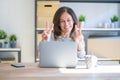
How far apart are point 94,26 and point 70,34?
1.49m

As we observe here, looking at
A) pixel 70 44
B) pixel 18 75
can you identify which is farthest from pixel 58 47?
pixel 18 75

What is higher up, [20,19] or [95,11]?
[95,11]

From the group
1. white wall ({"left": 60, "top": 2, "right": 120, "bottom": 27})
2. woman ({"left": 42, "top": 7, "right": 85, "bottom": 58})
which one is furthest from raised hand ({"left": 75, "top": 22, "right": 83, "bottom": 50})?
white wall ({"left": 60, "top": 2, "right": 120, "bottom": 27})

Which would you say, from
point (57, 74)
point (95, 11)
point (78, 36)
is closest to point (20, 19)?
point (95, 11)

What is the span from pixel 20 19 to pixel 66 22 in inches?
65.7

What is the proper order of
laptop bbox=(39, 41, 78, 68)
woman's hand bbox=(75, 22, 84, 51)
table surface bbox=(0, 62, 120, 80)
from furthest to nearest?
1. woman's hand bbox=(75, 22, 84, 51)
2. laptop bbox=(39, 41, 78, 68)
3. table surface bbox=(0, 62, 120, 80)

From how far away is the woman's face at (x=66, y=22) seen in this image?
269 centimetres

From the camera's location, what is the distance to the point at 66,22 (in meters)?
2.69

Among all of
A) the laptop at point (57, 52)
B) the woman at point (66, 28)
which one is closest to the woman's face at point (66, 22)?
the woman at point (66, 28)

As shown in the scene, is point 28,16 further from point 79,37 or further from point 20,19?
point 79,37

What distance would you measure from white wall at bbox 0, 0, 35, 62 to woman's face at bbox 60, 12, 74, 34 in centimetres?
153

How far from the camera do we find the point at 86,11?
421 cm

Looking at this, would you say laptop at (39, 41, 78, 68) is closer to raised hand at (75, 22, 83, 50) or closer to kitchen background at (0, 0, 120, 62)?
raised hand at (75, 22, 83, 50)

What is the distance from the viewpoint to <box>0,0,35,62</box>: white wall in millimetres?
4133
